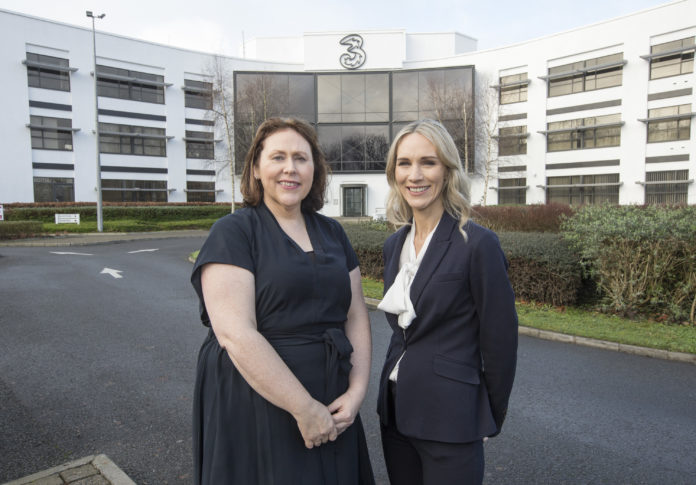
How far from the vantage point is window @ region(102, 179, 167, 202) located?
39219mm

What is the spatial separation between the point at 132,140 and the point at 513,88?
33994mm

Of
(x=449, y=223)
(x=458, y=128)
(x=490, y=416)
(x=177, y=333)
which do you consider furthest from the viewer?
(x=458, y=128)

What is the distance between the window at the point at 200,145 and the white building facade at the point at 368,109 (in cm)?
13

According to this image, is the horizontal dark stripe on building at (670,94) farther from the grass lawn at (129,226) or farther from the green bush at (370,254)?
the green bush at (370,254)

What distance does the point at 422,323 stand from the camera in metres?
1.88

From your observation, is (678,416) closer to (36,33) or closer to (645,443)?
(645,443)

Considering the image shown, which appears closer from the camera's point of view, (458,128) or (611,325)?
(611,325)

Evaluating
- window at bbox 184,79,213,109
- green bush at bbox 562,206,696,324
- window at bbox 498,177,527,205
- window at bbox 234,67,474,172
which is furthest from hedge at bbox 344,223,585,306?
window at bbox 184,79,213,109

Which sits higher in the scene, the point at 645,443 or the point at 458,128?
the point at 458,128

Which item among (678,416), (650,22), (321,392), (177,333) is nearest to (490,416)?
(321,392)

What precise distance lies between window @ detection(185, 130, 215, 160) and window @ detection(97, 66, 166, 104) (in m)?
3.98

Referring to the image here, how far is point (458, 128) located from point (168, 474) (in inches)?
1563

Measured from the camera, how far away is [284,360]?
5.94ft

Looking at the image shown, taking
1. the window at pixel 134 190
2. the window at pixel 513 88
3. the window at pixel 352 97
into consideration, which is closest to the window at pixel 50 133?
the window at pixel 134 190
